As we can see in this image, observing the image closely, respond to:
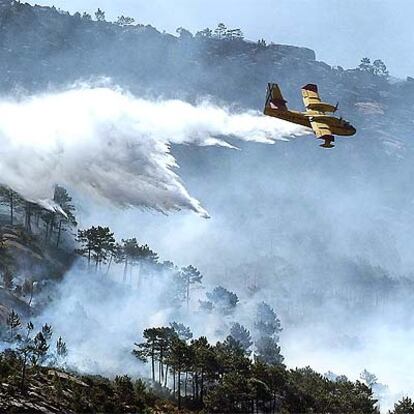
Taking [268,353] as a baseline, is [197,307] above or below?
above

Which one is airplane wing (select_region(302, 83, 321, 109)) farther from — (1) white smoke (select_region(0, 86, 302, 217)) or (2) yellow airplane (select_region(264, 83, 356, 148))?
(1) white smoke (select_region(0, 86, 302, 217))

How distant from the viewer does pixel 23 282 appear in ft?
255

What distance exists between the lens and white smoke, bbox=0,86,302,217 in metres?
91.3

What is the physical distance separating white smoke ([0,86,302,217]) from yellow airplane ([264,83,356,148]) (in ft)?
74.7

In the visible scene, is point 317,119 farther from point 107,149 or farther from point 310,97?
point 107,149

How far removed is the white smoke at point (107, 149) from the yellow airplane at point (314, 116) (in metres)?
22.8

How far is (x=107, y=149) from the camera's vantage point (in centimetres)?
9731

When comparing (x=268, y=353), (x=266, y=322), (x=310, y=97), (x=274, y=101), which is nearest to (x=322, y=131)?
(x=274, y=101)

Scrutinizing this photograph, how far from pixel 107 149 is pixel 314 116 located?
4552 centimetres

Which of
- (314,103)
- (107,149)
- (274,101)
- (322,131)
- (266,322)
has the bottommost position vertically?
(266,322)

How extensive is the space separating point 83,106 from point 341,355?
70938mm

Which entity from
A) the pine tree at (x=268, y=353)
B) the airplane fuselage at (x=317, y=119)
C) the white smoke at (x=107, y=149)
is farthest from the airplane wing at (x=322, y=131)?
the pine tree at (x=268, y=353)

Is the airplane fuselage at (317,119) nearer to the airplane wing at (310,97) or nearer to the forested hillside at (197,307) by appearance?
the airplane wing at (310,97)

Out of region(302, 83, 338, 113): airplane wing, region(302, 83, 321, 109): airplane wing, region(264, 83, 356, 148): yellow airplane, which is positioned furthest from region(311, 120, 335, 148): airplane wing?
region(302, 83, 321, 109): airplane wing
